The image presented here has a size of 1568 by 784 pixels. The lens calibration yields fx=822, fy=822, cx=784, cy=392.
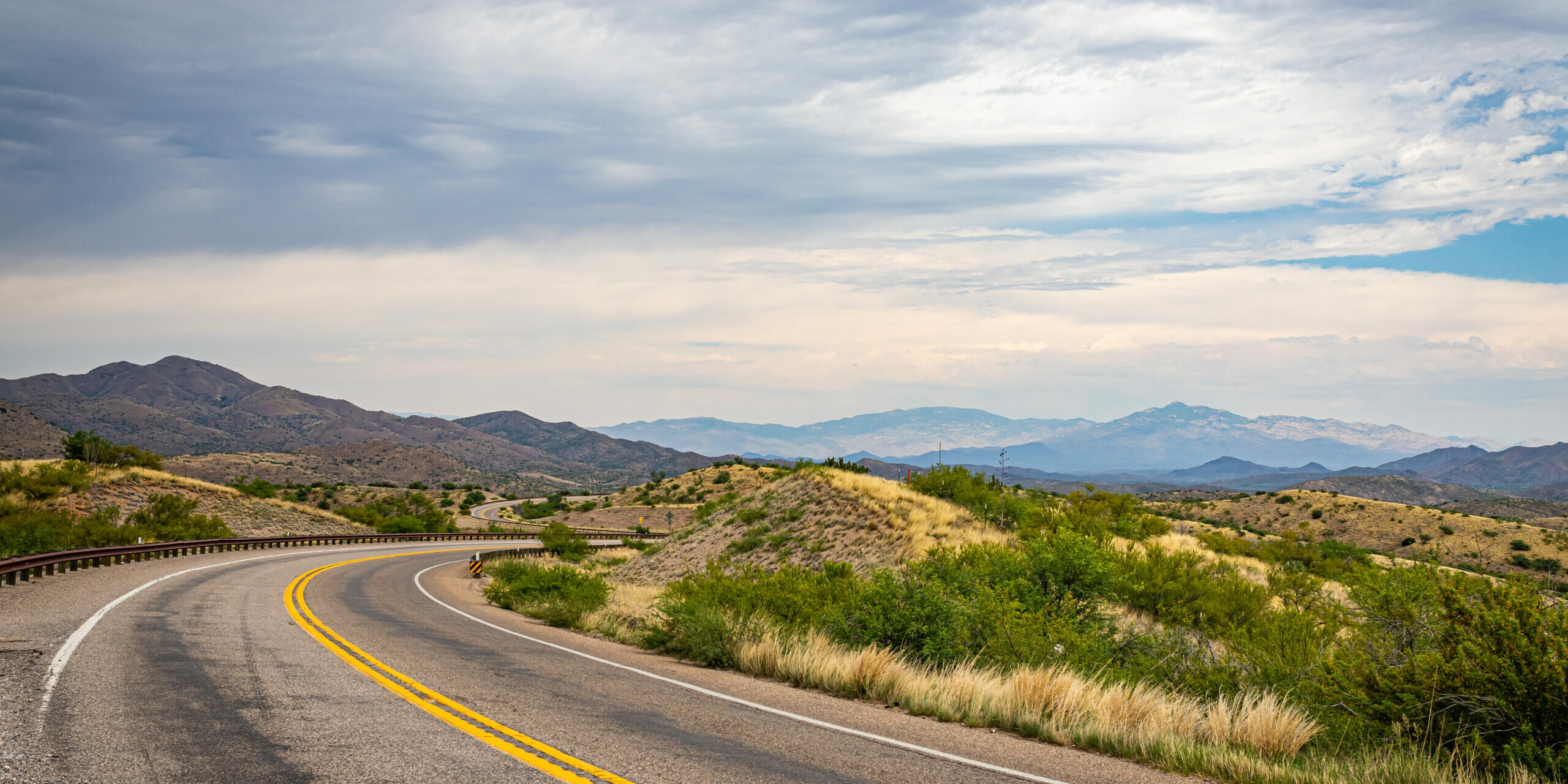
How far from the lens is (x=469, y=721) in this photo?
A: 827 centimetres

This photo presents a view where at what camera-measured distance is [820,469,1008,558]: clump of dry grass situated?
28547 mm

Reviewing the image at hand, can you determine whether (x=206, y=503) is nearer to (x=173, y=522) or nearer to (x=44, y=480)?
(x=44, y=480)

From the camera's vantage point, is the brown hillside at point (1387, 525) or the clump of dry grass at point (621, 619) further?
the brown hillside at point (1387, 525)

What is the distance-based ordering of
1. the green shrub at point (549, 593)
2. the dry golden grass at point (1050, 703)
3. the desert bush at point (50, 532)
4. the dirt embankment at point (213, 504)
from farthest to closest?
the dirt embankment at point (213, 504)
the desert bush at point (50, 532)
the green shrub at point (549, 593)
the dry golden grass at point (1050, 703)

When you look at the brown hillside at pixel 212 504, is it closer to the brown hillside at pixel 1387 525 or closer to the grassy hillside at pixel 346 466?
the grassy hillside at pixel 346 466

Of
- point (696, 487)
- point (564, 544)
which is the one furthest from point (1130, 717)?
point (696, 487)

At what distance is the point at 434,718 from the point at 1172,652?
31.1 ft

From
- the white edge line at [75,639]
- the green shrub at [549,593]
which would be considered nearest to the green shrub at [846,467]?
the green shrub at [549,593]

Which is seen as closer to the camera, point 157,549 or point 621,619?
point 621,619

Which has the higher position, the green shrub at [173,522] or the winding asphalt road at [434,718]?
Result: the winding asphalt road at [434,718]

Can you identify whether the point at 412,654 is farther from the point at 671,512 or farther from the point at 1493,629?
the point at 671,512

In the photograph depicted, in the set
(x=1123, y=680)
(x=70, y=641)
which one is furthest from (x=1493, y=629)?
(x=70, y=641)

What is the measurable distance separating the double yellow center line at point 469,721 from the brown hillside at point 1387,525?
205ft

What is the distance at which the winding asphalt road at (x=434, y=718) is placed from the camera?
674 cm
